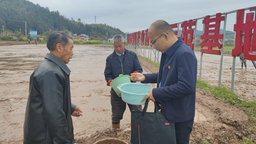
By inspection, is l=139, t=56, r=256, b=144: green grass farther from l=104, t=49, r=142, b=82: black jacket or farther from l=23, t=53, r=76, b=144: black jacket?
l=23, t=53, r=76, b=144: black jacket

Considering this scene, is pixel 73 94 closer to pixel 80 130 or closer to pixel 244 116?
pixel 80 130

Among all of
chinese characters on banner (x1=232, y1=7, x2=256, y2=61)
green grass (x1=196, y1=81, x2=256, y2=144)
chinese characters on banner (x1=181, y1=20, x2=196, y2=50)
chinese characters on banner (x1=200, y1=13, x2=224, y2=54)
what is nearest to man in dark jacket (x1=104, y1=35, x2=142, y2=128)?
green grass (x1=196, y1=81, x2=256, y2=144)

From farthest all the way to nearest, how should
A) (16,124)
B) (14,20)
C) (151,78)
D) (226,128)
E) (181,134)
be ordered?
1. (14,20)
2. (16,124)
3. (226,128)
4. (151,78)
5. (181,134)


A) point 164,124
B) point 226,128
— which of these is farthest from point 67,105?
point 226,128

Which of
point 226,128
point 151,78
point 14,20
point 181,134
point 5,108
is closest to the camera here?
point 181,134

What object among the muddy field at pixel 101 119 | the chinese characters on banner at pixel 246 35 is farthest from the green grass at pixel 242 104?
the chinese characters on banner at pixel 246 35

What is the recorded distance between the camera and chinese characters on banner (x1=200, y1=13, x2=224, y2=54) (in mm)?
5480

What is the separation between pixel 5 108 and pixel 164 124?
4215 mm

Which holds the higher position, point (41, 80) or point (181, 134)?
point (41, 80)

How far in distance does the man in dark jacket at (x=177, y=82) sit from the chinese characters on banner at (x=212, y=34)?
4.71 metres

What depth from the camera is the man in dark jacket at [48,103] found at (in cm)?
125

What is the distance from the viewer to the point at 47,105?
1.25 metres

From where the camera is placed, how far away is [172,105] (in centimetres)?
153

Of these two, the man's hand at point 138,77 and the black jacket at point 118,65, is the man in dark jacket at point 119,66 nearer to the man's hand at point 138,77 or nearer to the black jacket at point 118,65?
the black jacket at point 118,65
